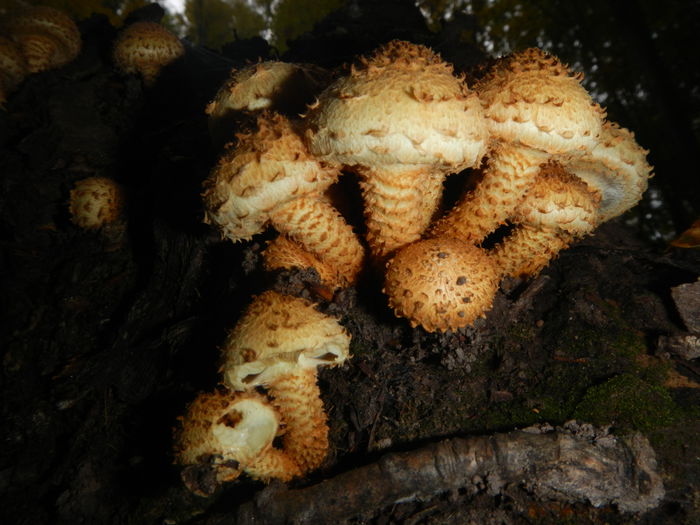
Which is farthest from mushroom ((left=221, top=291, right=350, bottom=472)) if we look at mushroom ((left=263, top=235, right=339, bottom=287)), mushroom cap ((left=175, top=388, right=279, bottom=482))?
mushroom ((left=263, top=235, right=339, bottom=287))

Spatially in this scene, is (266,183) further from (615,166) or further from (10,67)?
(10,67)

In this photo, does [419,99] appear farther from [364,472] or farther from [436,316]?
[364,472]

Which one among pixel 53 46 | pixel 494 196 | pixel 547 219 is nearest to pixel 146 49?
pixel 53 46

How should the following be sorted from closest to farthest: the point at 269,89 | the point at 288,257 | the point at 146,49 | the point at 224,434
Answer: the point at 224,434 < the point at 288,257 < the point at 269,89 < the point at 146,49

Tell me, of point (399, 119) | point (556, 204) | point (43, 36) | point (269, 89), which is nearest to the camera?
point (399, 119)

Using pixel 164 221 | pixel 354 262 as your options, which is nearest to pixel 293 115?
pixel 354 262

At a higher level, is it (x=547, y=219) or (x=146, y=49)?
(x=547, y=219)
